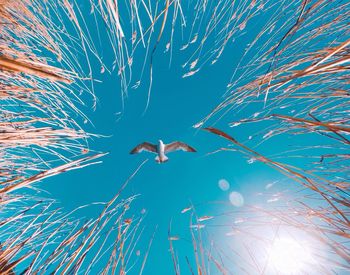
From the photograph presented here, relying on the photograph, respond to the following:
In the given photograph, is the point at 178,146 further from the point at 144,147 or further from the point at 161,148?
the point at 144,147

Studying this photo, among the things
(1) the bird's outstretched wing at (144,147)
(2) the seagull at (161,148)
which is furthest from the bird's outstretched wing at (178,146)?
(1) the bird's outstretched wing at (144,147)

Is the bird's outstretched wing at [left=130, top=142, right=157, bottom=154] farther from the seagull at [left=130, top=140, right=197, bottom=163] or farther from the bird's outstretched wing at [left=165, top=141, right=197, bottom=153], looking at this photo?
the bird's outstretched wing at [left=165, top=141, right=197, bottom=153]

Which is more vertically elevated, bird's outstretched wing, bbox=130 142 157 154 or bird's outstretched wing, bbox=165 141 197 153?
bird's outstretched wing, bbox=130 142 157 154

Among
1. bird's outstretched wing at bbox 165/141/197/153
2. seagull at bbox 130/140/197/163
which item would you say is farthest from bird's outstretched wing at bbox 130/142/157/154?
bird's outstretched wing at bbox 165/141/197/153

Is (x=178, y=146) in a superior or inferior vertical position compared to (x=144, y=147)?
inferior

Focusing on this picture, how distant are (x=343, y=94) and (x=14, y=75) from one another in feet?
4.94

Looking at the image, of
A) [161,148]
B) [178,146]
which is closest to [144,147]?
[161,148]

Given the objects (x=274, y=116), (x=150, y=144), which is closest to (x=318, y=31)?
(x=274, y=116)

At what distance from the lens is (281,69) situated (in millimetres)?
1082

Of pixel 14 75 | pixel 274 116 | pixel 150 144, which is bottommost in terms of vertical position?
pixel 274 116

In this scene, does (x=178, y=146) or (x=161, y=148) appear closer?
(x=161, y=148)

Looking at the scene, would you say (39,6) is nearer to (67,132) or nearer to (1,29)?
(1,29)

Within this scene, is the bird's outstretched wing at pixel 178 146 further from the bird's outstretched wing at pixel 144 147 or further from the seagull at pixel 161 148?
the bird's outstretched wing at pixel 144 147

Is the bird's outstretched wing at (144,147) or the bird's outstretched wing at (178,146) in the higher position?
the bird's outstretched wing at (144,147)
